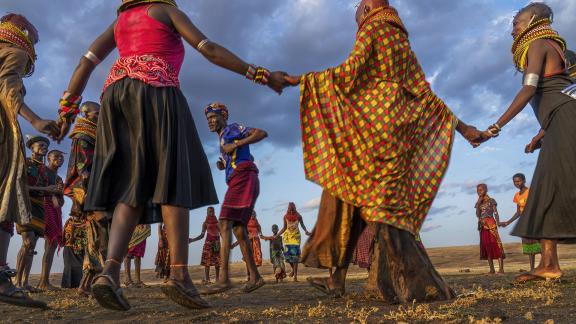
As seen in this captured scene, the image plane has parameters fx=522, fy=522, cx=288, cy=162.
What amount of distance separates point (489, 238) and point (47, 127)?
32.3 feet

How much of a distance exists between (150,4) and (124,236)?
1659 millimetres

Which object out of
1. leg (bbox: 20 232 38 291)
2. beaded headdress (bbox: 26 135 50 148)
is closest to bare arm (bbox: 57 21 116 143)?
leg (bbox: 20 232 38 291)

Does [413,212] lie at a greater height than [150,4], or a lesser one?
lesser

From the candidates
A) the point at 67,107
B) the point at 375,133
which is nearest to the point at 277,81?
the point at 375,133

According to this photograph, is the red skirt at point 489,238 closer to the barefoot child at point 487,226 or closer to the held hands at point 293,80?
the barefoot child at point 487,226

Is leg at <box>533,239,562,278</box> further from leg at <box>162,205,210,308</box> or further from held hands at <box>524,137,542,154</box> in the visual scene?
leg at <box>162,205,210,308</box>

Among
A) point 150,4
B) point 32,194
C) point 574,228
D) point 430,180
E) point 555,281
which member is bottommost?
point 555,281

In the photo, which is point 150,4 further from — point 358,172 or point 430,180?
point 430,180

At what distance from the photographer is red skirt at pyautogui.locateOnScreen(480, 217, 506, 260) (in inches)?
439

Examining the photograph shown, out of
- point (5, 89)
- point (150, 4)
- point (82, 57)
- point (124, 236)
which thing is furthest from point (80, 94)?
point (124, 236)

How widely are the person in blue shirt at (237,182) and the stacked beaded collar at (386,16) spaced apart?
9.12ft

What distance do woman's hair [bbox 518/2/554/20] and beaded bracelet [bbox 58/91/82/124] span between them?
173 inches

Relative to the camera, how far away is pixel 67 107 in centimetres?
404

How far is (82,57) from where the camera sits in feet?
13.3
